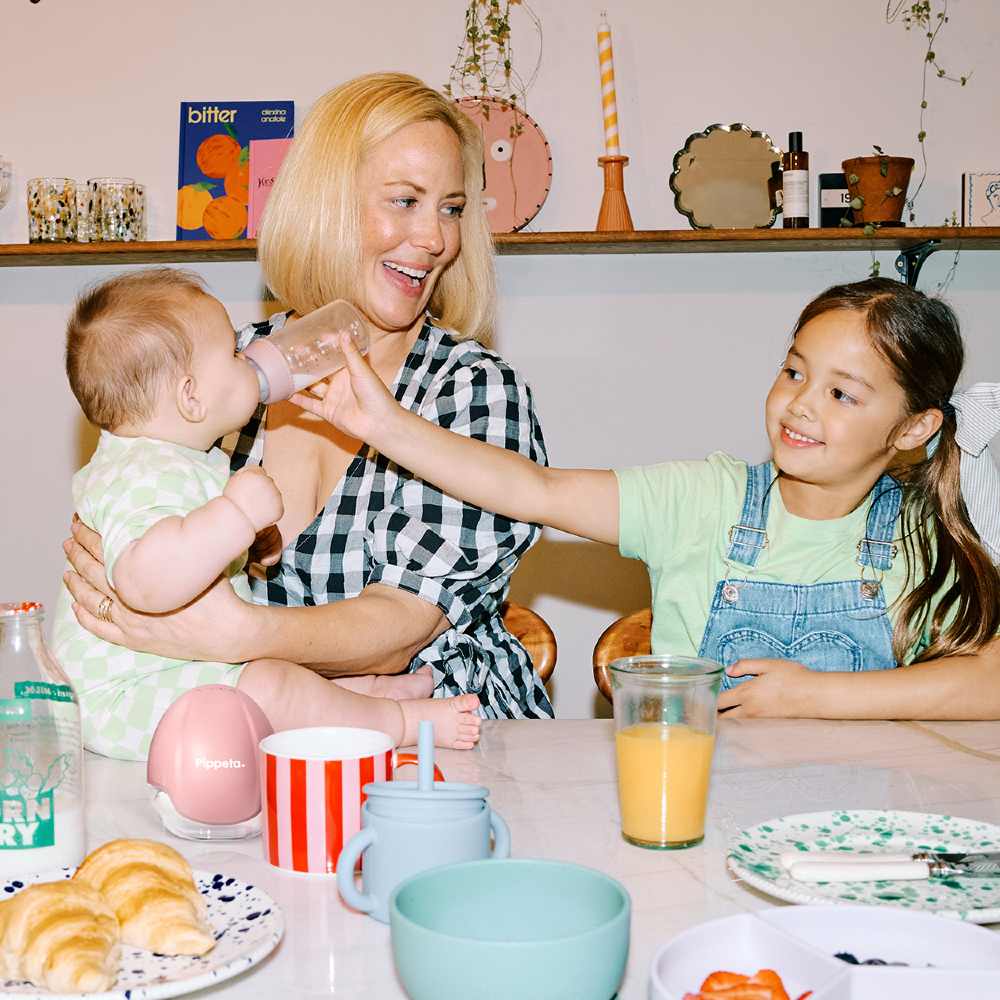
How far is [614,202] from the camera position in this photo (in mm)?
2930

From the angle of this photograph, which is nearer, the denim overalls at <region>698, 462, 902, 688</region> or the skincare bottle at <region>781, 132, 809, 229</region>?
the denim overalls at <region>698, 462, 902, 688</region>

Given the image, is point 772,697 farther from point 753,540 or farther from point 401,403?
point 401,403

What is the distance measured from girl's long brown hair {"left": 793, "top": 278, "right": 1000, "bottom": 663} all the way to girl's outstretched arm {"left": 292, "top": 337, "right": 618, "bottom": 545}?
50 cm

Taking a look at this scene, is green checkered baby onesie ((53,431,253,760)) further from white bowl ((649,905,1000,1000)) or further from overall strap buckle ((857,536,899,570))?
overall strap buckle ((857,536,899,570))

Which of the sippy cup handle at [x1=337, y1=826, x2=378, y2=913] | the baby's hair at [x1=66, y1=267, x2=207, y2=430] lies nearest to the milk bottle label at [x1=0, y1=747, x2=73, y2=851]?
the sippy cup handle at [x1=337, y1=826, x2=378, y2=913]

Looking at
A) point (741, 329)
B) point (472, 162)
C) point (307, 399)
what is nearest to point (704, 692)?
point (307, 399)

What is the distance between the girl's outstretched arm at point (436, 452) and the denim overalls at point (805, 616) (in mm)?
279

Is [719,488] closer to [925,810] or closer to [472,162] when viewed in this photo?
[472,162]

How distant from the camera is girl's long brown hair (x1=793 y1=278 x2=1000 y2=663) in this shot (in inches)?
67.7

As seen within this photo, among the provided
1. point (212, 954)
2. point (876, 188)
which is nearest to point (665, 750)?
point (212, 954)

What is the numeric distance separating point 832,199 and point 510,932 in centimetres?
260

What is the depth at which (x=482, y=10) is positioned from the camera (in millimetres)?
3039

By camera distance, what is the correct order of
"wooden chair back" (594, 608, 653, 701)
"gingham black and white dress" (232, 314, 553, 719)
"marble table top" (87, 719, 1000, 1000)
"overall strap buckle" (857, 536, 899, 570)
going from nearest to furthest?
"marble table top" (87, 719, 1000, 1000), "gingham black and white dress" (232, 314, 553, 719), "overall strap buckle" (857, 536, 899, 570), "wooden chair back" (594, 608, 653, 701)

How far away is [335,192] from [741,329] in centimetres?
158
